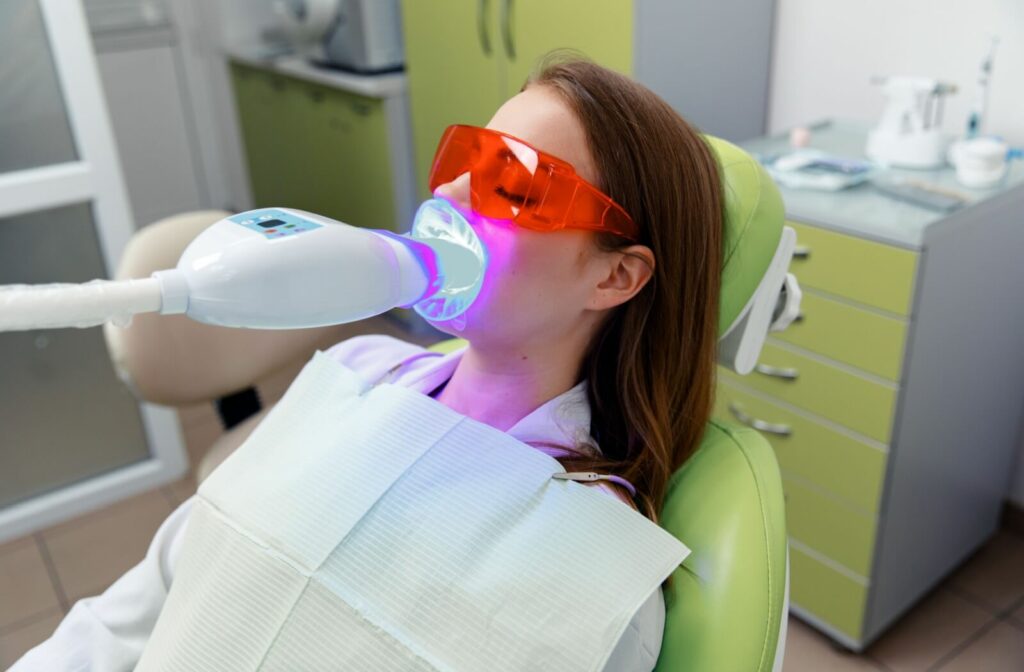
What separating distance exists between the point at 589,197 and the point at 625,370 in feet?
0.70

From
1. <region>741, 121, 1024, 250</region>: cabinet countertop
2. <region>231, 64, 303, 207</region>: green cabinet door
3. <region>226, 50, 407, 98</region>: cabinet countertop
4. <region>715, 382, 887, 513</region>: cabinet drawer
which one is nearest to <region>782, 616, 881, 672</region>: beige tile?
<region>715, 382, 887, 513</region>: cabinet drawer

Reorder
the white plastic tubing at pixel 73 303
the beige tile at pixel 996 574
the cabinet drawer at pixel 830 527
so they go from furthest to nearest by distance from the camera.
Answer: the beige tile at pixel 996 574 < the cabinet drawer at pixel 830 527 < the white plastic tubing at pixel 73 303

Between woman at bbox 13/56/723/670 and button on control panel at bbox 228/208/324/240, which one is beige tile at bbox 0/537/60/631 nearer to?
woman at bbox 13/56/723/670

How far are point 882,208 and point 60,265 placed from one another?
6.36 feet

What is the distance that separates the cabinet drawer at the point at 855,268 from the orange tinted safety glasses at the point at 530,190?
0.84 meters

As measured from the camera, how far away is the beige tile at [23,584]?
2115mm

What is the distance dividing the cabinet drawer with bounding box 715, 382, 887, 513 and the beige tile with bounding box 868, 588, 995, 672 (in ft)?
1.23

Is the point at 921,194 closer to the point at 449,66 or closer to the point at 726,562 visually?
the point at 726,562

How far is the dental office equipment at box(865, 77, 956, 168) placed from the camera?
189 cm

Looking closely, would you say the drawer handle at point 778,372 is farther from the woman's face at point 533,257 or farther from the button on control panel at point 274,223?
the button on control panel at point 274,223

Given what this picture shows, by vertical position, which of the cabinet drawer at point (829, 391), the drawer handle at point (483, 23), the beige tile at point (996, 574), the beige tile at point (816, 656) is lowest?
the beige tile at point (996, 574)

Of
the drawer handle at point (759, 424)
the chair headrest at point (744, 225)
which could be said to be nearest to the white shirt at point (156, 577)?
the chair headrest at point (744, 225)

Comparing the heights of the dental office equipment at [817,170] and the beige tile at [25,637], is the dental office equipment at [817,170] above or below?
above

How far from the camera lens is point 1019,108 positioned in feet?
6.29
